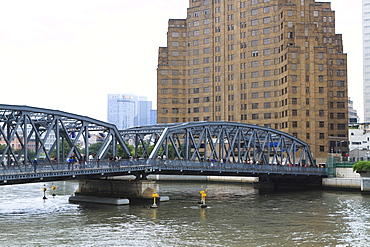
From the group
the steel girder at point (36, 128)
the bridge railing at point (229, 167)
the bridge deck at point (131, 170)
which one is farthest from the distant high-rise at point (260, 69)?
the steel girder at point (36, 128)

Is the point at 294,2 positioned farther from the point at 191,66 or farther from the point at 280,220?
the point at 280,220

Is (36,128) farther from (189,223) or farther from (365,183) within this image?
(365,183)

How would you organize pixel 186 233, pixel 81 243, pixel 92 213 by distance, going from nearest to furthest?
pixel 81 243
pixel 186 233
pixel 92 213

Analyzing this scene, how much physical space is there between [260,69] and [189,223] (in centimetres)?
10178

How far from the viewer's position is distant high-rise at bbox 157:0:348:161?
5034 inches

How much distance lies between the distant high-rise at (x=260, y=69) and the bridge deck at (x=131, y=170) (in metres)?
45.7

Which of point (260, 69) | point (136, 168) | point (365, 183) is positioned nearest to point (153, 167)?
point (136, 168)

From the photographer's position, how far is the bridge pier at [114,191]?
199ft

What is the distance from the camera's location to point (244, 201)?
6700 cm

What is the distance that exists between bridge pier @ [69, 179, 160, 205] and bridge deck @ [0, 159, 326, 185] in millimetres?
1557

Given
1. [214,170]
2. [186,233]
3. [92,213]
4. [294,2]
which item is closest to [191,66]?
[294,2]

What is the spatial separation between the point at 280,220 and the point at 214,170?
21404 millimetres

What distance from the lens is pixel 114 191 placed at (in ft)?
207

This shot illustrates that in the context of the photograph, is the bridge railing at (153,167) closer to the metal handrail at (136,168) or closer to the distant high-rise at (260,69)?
the metal handrail at (136,168)
